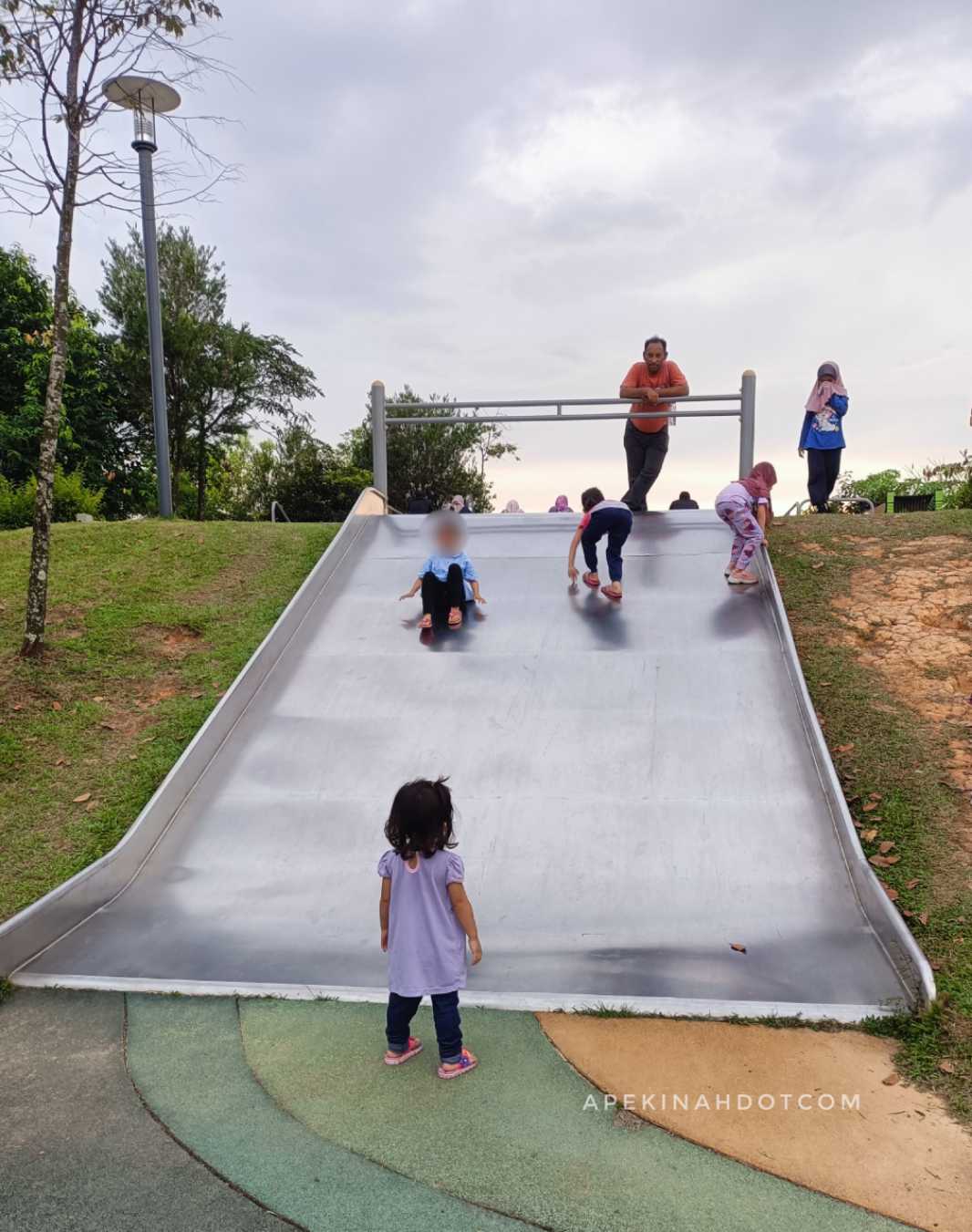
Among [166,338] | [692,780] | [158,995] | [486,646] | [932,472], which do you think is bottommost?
[158,995]

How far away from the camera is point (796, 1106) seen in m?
3.49

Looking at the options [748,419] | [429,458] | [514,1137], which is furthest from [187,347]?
[514,1137]

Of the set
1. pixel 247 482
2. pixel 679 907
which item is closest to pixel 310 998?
pixel 679 907

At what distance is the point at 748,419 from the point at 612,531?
3.56 m

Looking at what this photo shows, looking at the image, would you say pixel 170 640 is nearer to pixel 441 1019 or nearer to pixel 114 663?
pixel 114 663

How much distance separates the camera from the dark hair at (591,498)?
29.1 ft

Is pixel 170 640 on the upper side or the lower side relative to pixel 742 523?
lower

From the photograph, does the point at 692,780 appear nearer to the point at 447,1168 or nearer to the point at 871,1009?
the point at 871,1009

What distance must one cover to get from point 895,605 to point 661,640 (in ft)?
8.03

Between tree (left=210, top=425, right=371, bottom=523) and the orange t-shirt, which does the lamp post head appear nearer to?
the orange t-shirt

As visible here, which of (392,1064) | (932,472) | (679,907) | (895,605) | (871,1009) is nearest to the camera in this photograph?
(392,1064)

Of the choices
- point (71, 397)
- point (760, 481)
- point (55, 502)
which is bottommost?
point (760, 481)

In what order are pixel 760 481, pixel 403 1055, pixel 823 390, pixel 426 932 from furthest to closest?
1. pixel 823 390
2. pixel 760 481
3. pixel 403 1055
4. pixel 426 932

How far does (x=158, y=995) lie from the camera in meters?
4.46
